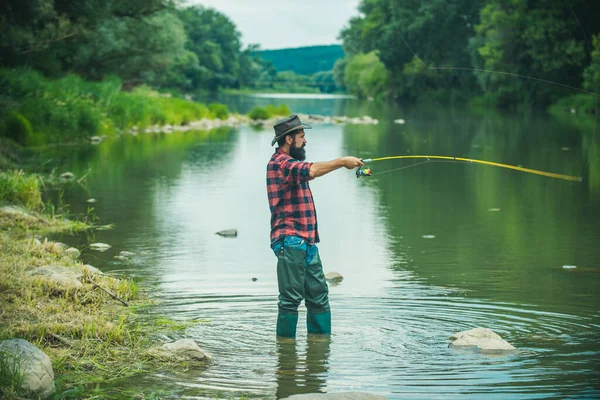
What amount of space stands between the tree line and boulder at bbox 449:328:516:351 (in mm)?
18044

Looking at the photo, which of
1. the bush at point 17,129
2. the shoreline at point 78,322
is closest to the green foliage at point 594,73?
the bush at point 17,129

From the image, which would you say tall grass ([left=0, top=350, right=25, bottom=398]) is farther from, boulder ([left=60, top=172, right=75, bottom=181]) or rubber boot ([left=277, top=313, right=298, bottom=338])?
boulder ([left=60, top=172, right=75, bottom=181])

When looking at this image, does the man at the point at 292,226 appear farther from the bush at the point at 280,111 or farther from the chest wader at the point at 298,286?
the bush at the point at 280,111

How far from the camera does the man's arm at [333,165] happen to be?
6.39 metres

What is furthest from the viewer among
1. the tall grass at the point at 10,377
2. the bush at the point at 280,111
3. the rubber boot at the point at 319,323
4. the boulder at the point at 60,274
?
the bush at the point at 280,111

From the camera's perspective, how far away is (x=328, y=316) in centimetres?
721

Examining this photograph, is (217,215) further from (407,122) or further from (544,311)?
(407,122)

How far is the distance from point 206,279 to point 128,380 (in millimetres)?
3344

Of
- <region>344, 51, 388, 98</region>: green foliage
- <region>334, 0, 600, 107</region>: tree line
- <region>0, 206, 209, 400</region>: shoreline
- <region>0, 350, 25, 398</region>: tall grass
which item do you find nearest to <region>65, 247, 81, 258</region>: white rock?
<region>0, 206, 209, 400</region>: shoreline

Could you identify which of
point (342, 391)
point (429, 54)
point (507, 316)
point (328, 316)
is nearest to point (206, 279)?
point (328, 316)

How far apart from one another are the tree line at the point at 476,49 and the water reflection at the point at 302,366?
18.3m

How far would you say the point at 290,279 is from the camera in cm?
684

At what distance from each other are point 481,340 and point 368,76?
8072cm

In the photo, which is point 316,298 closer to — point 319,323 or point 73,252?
point 319,323
